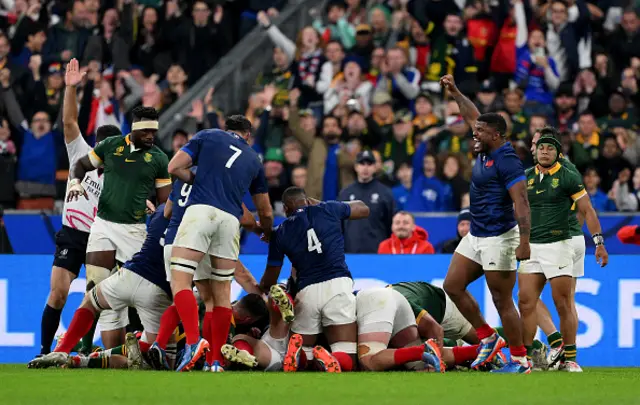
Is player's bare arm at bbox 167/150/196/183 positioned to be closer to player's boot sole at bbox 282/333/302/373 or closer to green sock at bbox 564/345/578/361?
player's boot sole at bbox 282/333/302/373

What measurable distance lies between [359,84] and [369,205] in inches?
140

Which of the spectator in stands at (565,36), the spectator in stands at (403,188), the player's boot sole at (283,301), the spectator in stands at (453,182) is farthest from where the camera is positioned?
the spectator in stands at (565,36)

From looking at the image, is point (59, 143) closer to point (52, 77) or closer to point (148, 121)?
point (52, 77)

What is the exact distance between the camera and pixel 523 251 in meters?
11.1

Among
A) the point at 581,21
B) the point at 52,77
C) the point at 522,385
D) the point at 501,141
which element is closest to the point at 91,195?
the point at 501,141

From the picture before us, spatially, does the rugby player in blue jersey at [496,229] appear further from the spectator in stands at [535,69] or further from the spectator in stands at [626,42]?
the spectator in stands at [626,42]

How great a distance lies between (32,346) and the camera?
14422 mm

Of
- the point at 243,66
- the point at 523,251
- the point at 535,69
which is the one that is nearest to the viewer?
the point at 523,251

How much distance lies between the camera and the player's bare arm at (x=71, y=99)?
12.5 metres

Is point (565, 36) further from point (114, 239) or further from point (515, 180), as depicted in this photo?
point (114, 239)

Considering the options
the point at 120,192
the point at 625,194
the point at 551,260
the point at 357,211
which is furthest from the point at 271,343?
the point at 625,194

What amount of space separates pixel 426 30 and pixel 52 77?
5.70m

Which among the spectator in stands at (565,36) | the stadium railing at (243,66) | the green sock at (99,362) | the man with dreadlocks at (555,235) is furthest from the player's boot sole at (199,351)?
the spectator in stands at (565,36)

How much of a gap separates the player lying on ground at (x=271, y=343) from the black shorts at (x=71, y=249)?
196 centimetres
